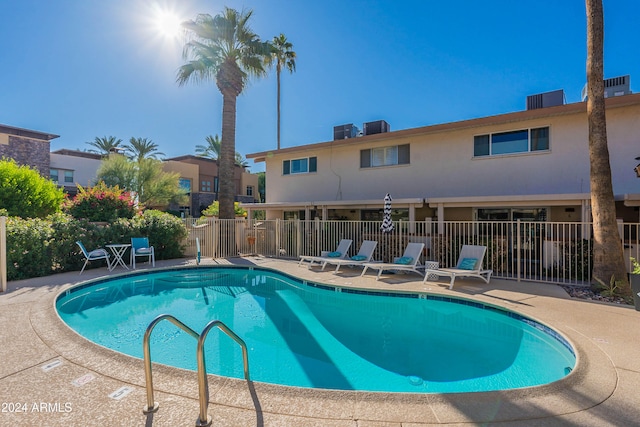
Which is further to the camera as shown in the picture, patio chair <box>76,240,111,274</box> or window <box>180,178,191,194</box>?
window <box>180,178,191,194</box>

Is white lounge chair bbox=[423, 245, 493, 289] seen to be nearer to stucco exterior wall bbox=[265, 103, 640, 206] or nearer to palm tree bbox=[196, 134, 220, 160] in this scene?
stucco exterior wall bbox=[265, 103, 640, 206]

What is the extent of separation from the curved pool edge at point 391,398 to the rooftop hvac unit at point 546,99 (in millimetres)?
12930

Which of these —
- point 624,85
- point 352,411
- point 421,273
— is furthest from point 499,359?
point 624,85

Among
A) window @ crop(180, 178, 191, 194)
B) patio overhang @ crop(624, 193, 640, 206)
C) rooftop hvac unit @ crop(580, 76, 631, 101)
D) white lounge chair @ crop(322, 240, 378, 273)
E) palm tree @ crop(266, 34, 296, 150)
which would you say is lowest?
white lounge chair @ crop(322, 240, 378, 273)

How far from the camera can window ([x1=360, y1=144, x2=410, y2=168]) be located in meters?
15.5

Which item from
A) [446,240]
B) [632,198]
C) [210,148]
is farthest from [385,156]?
[210,148]

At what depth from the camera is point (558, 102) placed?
43.7 ft

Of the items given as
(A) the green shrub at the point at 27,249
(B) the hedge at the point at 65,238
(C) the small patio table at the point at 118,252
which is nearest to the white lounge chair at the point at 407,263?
(C) the small patio table at the point at 118,252

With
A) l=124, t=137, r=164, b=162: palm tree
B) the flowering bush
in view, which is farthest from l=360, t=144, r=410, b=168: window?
l=124, t=137, r=164, b=162: palm tree

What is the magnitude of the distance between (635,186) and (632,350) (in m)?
9.69

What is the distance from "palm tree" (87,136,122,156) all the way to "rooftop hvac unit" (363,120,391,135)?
37.7 meters

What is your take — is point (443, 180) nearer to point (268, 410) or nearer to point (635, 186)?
point (635, 186)

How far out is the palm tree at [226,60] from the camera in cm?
1553

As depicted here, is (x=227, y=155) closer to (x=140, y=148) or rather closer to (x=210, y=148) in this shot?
(x=140, y=148)
